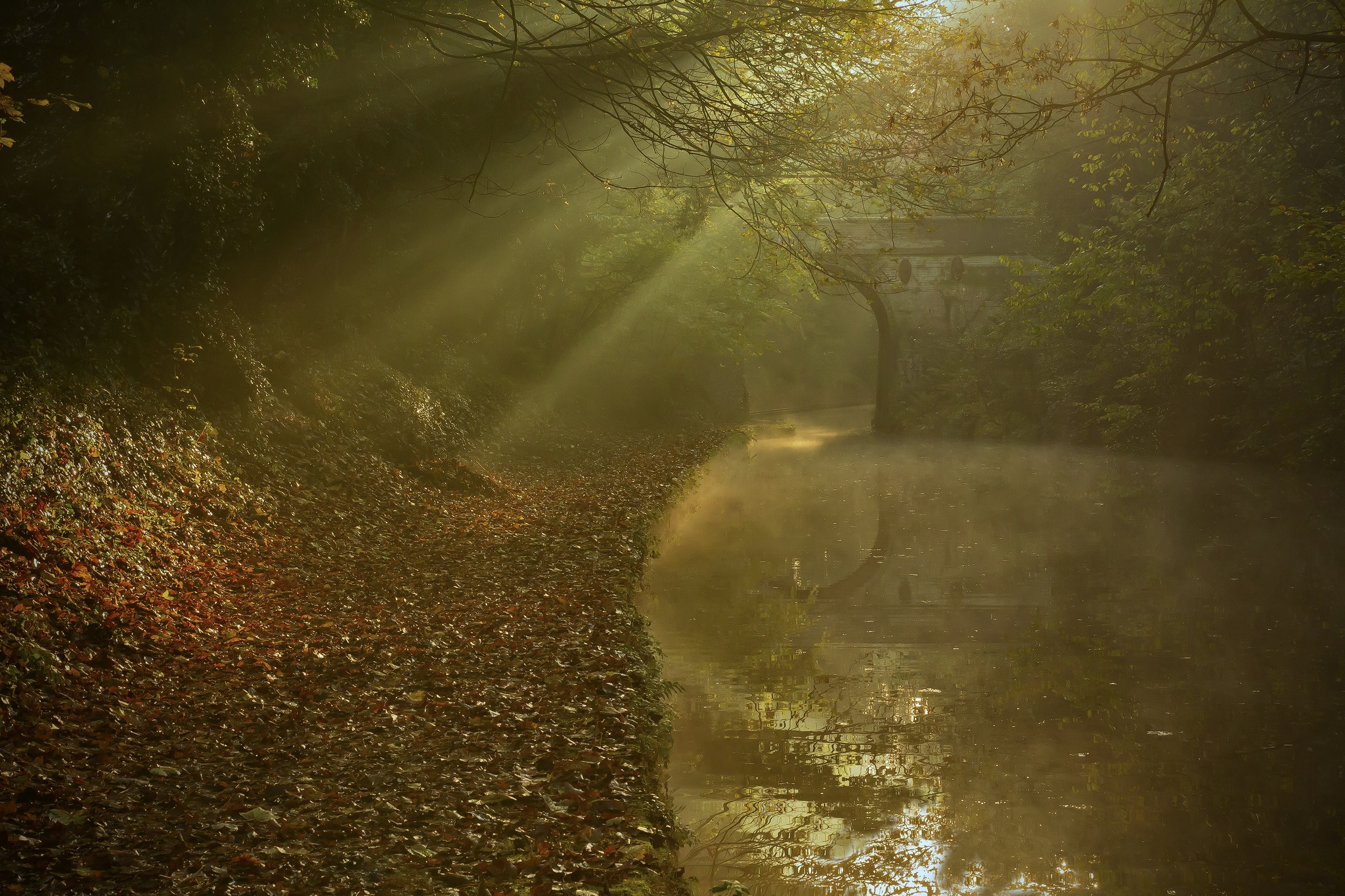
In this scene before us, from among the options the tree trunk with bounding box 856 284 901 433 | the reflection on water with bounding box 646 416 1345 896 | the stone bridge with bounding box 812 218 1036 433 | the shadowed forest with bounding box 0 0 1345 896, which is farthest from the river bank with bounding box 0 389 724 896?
the stone bridge with bounding box 812 218 1036 433

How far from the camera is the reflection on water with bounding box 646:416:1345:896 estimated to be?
4.95m

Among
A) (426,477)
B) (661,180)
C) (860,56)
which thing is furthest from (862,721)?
(661,180)

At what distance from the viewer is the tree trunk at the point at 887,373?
34531 millimetres

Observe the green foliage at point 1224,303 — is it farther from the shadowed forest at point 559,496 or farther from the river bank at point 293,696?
the river bank at point 293,696

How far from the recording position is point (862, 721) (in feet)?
22.2

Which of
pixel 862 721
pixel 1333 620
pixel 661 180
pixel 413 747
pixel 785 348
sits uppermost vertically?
pixel 785 348

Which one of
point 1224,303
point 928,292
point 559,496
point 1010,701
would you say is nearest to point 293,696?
point 1010,701

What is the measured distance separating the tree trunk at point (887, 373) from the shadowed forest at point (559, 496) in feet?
39.5

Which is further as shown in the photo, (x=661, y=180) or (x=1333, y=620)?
(x=661, y=180)

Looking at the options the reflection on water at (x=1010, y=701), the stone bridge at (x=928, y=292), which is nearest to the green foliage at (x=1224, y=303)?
the reflection on water at (x=1010, y=701)

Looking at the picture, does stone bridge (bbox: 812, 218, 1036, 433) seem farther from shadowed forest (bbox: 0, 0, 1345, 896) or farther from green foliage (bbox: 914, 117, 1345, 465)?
shadowed forest (bbox: 0, 0, 1345, 896)

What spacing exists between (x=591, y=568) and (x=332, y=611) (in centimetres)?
287

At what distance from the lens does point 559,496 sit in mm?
14430

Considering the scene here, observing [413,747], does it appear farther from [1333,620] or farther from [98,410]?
[1333,620]
